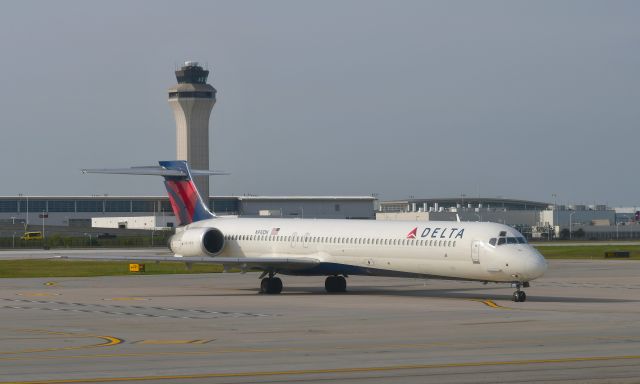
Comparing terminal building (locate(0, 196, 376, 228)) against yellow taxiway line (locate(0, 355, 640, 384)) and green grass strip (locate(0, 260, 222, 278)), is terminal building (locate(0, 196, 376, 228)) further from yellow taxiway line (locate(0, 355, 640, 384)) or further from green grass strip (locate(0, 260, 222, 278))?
yellow taxiway line (locate(0, 355, 640, 384))

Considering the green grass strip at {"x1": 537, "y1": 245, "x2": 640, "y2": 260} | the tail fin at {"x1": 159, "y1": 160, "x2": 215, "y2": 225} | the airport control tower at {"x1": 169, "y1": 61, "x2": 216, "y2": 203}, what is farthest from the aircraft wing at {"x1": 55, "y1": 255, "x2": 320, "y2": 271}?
the airport control tower at {"x1": 169, "y1": 61, "x2": 216, "y2": 203}

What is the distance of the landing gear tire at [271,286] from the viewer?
4509 cm

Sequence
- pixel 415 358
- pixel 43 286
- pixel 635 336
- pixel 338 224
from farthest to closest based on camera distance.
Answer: pixel 43 286, pixel 338 224, pixel 635 336, pixel 415 358

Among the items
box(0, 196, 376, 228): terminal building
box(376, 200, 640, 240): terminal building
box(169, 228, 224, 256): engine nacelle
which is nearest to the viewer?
box(169, 228, 224, 256): engine nacelle

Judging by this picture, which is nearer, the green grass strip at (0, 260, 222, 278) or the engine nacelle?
the engine nacelle

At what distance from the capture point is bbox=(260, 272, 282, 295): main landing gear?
148 ft

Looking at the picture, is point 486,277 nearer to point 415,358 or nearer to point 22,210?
point 415,358

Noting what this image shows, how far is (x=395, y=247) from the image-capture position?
4141 cm

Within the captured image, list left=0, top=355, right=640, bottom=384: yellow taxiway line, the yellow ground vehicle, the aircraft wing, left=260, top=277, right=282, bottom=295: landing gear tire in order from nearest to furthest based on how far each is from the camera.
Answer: left=0, top=355, right=640, bottom=384: yellow taxiway line
the aircraft wing
left=260, top=277, right=282, bottom=295: landing gear tire
the yellow ground vehicle

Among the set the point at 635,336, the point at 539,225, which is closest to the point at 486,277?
the point at 635,336

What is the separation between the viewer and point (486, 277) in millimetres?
38812

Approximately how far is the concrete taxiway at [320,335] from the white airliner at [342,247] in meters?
1.14

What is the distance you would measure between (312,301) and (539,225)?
117m

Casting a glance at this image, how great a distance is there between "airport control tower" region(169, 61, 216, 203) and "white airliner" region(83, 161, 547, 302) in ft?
358
